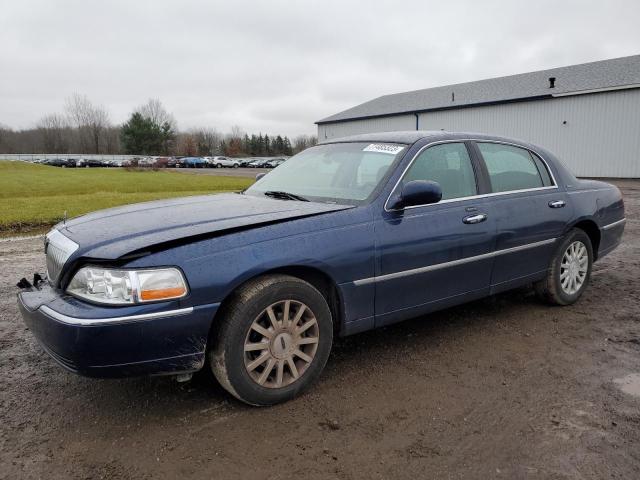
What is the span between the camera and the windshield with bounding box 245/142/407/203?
3666mm

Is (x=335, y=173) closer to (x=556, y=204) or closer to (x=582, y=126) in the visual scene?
(x=556, y=204)

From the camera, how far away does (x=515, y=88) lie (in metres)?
34.9

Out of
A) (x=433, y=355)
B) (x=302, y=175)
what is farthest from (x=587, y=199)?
(x=302, y=175)

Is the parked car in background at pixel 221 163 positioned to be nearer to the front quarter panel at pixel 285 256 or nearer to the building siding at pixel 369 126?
the building siding at pixel 369 126

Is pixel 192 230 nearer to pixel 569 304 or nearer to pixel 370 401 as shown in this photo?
pixel 370 401

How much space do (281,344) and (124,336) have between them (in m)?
0.87

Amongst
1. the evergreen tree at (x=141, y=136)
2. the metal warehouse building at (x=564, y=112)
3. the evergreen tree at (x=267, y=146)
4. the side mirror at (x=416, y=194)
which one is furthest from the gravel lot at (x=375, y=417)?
the evergreen tree at (x=267, y=146)

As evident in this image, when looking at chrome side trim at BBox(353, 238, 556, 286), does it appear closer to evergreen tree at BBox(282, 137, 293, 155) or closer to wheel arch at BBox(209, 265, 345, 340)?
wheel arch at BBox(209, 265, 345, 340)

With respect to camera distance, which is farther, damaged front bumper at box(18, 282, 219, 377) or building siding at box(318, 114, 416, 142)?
building siding at box(318, 114, 416, 142)

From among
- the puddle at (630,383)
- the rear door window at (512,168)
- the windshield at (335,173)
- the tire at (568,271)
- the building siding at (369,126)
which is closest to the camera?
the puddle at (630,383)

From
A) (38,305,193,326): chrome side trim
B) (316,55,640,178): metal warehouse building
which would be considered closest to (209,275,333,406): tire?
(38,305,193,326): chrome side trim

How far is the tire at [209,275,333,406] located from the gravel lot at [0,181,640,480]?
15cm

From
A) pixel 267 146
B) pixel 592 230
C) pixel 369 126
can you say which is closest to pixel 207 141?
pixel 267 146

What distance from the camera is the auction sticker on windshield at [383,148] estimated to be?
12.5 ft
